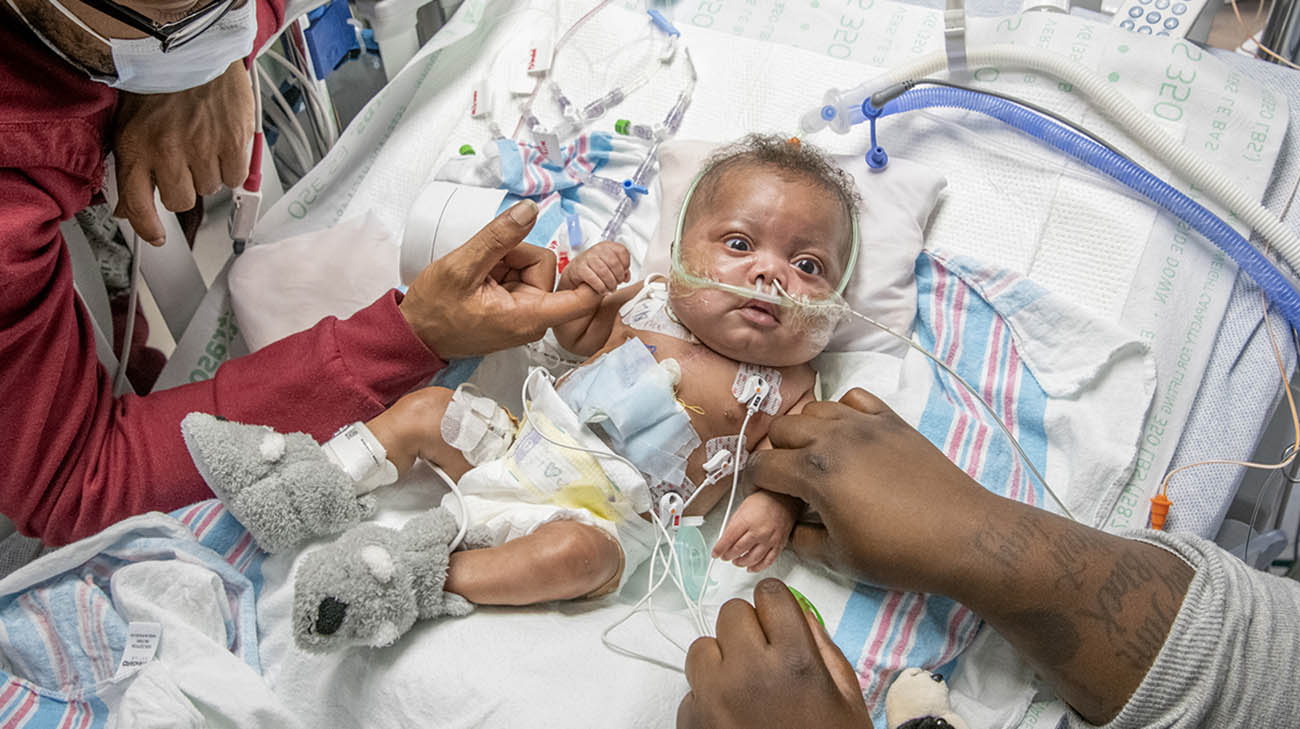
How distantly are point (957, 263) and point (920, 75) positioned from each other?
0.48 meters

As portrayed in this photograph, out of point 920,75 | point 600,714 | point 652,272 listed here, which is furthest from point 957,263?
point 600,714

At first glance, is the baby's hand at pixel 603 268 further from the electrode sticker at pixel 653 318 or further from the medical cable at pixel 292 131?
the medical cable at pixel 292 131

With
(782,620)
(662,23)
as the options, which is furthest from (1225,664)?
(662,23)

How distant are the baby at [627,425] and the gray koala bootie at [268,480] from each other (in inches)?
3.1

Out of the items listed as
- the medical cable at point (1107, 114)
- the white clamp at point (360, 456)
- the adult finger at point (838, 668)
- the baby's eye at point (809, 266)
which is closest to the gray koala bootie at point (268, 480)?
the white clamp at point (360, 456)

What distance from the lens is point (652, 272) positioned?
1.88m

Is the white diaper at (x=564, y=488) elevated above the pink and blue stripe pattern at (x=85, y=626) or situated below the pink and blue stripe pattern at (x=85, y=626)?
above

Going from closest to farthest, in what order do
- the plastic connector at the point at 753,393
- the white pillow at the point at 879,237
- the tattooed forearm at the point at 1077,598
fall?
the tattooed forearm at the point at 1077,598, the plastic connector at the point at 753,393, the white pillow at the point at 879,237

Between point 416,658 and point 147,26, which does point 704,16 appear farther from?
point 416,658

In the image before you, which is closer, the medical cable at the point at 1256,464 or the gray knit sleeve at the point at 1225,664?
the gray knit sleeve at the point at 1225,664

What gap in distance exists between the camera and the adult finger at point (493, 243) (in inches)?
58.9

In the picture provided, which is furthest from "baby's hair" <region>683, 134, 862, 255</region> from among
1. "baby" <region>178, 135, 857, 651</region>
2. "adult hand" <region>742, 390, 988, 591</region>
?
"adult hand" <region>742, 390, 988, 591</region>

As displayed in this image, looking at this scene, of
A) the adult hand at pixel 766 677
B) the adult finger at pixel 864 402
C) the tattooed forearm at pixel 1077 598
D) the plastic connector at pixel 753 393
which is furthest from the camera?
the plastic connector at pixel 753 393

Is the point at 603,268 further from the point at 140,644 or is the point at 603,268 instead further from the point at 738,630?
the point at 140,644
